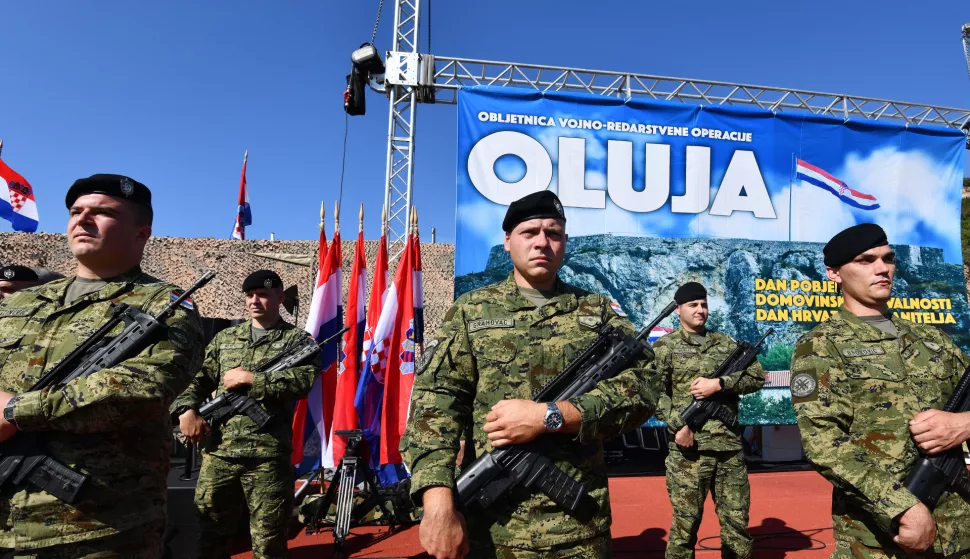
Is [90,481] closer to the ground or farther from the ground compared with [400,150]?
closer to the ground

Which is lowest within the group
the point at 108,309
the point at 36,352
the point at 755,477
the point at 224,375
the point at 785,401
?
the point at 755,477

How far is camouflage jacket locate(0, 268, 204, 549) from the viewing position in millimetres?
1701

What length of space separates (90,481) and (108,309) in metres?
0.60

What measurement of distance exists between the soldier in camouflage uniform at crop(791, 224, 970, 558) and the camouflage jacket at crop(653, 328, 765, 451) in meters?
1.64

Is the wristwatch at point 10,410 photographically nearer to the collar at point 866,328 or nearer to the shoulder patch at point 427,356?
the shoulder patch at point 427,356

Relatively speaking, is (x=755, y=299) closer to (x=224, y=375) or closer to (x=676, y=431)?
(x=676, y=431)

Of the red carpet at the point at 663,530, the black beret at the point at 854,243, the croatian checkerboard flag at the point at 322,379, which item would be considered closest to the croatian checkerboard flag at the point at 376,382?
the croatian checkerboard flag at the point at 322,379

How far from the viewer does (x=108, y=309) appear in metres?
1.94

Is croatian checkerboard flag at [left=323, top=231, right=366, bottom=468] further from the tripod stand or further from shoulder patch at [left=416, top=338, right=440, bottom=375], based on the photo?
shoulder patch at [left=416, top=338, right=440, bottom=375]

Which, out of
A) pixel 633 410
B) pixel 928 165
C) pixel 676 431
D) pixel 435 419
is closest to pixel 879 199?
pixel 928 165

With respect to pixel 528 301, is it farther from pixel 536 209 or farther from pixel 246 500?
pixel 246 500

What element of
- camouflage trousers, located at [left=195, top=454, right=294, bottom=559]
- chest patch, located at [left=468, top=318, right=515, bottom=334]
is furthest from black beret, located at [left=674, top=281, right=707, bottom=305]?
camouflage trousers, located at [left=195, top=454, right=294, bottom=559]

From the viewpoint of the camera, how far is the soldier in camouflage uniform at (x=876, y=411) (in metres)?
1.81

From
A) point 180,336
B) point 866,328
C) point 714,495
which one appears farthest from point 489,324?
point 714,495
